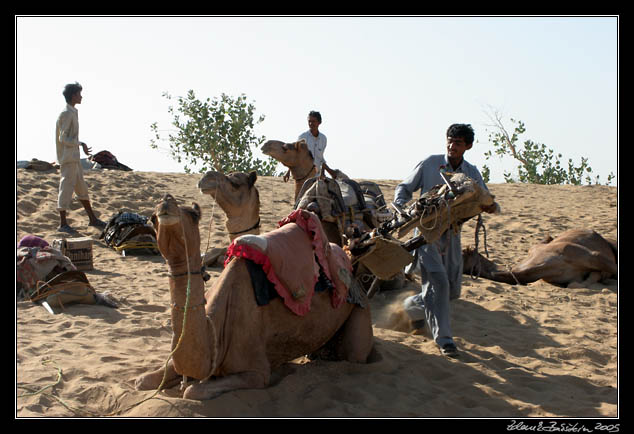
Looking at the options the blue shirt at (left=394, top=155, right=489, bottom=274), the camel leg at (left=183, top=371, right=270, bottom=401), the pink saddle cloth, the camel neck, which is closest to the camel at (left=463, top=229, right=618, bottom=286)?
the blue shirt at (left=394, top=155, right=489, bottom=274)

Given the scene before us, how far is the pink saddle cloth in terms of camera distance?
4.57 metres

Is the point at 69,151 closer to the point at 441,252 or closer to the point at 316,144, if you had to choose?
the point at 316,144

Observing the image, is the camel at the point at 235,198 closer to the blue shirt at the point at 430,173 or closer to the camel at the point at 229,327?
the camel at the point at 229,327

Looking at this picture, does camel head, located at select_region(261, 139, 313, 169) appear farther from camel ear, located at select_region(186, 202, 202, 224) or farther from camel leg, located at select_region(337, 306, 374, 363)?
camel ear, located at select_region(186, 202, 202, 224)

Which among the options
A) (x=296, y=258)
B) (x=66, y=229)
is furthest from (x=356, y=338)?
(x=66, y=229)

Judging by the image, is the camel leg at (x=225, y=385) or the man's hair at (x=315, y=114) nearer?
the camel leg at (x=225, y=385)

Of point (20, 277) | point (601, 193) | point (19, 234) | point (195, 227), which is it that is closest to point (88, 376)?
point (195, 227)

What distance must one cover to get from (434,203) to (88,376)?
9.50 ft

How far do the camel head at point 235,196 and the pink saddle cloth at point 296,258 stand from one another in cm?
78

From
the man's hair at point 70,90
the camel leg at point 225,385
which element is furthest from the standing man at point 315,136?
the camel leg at point 225,385

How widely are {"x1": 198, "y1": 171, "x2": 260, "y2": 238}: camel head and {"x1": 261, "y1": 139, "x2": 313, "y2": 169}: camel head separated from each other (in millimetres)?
1030

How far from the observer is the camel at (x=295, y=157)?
702 cm

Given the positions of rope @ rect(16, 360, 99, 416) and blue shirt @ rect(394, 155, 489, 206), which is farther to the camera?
blue shirt @ rect(394, 155, 489, 206)

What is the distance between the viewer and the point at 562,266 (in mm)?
9383
